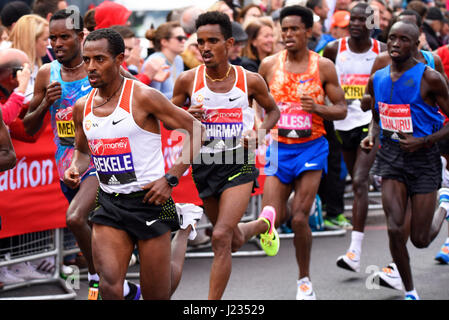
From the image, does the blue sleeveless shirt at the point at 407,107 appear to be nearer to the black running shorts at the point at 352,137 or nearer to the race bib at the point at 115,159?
the black running shorts at the point at 352,137

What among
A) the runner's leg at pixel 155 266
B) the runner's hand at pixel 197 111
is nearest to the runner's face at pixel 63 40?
the runner's hand at pixel 197 111

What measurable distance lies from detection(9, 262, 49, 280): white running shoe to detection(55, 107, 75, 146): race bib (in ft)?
5.33

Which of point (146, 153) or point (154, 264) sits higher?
point (146, 153)

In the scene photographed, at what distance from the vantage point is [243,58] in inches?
395

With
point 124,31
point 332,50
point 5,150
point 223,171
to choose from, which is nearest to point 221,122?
point 223,171

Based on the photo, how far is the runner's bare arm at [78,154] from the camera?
209 inches

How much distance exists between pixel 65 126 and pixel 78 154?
47.7 inches

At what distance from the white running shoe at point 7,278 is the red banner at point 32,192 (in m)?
0.49

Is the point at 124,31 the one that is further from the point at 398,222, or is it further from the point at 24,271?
the point at 398,222

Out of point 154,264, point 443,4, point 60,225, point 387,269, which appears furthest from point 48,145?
point 443,4

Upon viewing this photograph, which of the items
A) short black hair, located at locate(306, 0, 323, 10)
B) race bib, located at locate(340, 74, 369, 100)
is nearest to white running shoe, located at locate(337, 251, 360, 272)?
race bib, located at locate(340, 74, 369, 100)

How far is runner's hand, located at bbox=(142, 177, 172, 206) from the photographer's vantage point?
5000 mm
